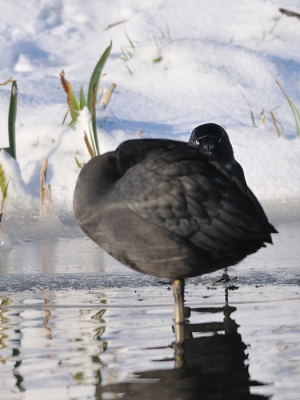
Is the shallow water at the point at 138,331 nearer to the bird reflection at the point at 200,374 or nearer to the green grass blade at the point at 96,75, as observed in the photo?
the bird reflection at the point at 200,374

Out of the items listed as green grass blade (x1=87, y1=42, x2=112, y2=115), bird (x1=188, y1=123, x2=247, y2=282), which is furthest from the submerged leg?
green grass blade (x1=87, y1=42, x2=112, y2=115)

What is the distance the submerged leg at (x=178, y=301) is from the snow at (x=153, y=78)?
284cm

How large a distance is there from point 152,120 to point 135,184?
467 centimetres

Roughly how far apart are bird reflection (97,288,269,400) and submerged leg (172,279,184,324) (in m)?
0.10

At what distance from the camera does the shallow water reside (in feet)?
10.6

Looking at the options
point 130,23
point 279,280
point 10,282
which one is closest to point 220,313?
point 279,280

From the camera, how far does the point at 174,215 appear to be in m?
4.04

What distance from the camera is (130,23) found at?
998 cm

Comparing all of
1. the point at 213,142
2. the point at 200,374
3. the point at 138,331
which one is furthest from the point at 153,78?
the point at 200,374

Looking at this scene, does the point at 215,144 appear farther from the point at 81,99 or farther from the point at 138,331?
the point at 138,331

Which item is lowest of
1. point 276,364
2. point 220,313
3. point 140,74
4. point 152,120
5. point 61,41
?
point 276,364

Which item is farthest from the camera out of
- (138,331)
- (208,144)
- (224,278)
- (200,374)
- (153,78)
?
(153,78)

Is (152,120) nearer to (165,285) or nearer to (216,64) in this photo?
(216,64)

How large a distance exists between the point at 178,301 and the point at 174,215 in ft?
1.76
